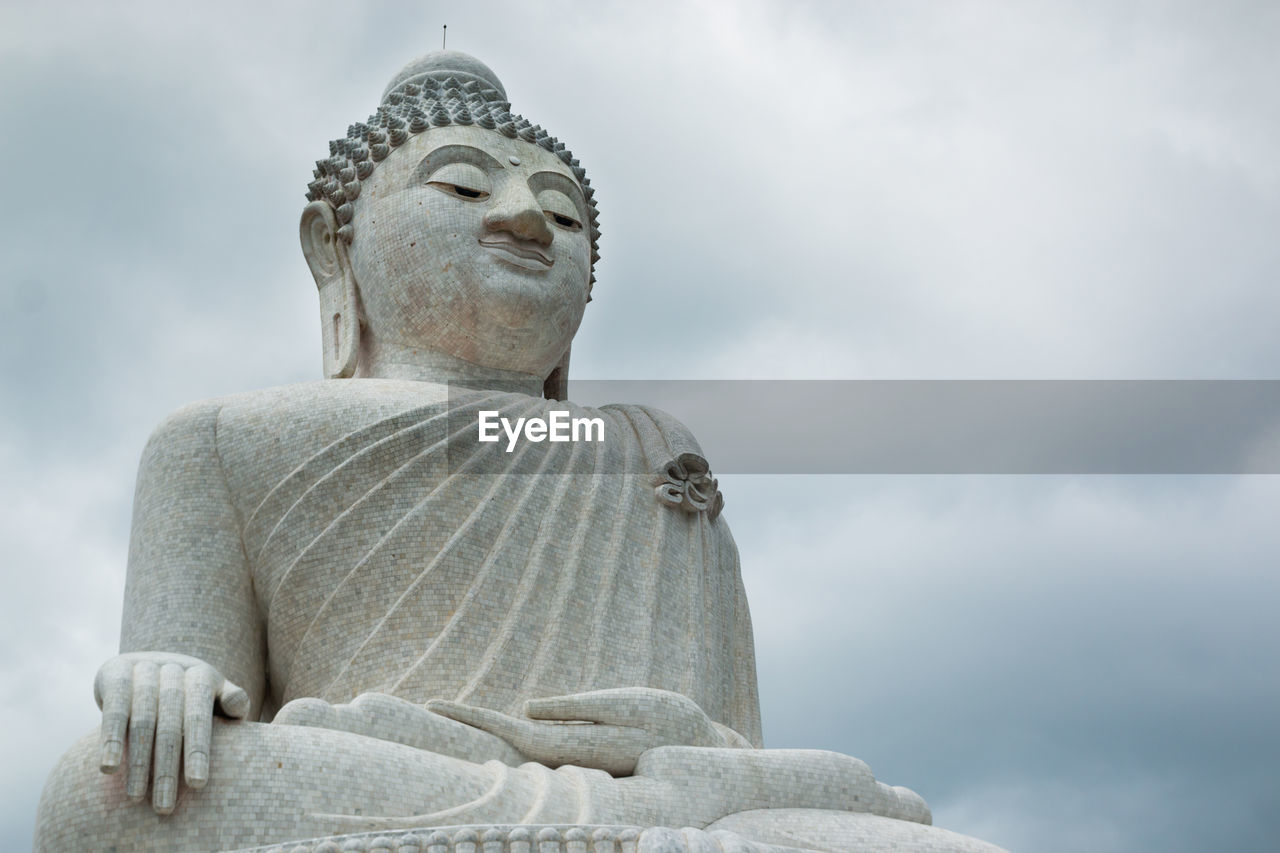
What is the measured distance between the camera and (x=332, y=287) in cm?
973

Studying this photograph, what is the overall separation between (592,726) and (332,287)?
12.3 ft

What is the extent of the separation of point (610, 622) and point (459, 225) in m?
2.46

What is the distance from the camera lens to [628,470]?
887 cm

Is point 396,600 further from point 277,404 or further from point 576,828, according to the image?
point 576,828

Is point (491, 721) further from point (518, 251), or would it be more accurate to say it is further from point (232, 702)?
point (518, 251)

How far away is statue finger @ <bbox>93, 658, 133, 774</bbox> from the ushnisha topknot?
3.98m

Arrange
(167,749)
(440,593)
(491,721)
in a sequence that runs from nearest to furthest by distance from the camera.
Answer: (167,749)
(491,721)
(440,593)

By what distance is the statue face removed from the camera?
9094 millimetres

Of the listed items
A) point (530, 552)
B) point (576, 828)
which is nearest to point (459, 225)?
point (530, 552)

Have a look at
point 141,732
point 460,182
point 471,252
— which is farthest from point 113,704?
point 460,182

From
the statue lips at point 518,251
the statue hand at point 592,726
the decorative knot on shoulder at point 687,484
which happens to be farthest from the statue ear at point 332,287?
the statue hand at point 592,726

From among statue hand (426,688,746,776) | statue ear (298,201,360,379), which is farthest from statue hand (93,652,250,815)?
statue ear (298,201,360,379)
